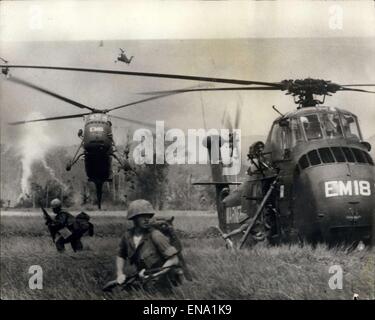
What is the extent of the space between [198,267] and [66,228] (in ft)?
7.04

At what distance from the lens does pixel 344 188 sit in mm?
6875

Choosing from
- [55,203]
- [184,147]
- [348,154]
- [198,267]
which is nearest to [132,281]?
[198,267]

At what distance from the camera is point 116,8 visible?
7.71 metres

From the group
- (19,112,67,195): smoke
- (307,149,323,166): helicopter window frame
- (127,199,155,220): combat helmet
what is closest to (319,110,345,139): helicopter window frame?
(307,149,323,166): helicopter window frame

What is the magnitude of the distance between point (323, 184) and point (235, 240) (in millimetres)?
1701

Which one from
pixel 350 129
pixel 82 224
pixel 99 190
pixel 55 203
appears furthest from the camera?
pixel 99 190

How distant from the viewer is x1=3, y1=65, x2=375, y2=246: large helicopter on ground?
6879mm

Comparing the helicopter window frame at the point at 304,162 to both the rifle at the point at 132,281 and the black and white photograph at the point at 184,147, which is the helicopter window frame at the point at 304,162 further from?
the rifle at the point at 132,281

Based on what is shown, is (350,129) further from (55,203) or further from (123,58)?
(55,203)

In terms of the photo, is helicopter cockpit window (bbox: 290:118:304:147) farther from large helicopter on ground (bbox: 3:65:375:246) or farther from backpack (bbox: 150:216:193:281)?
backpack (bbox: 150:216:193:281)

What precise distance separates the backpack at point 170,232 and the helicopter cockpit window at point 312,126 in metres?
2.30

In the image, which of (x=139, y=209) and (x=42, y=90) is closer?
(x=139, y=209)

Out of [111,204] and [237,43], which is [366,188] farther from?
[111,204]
